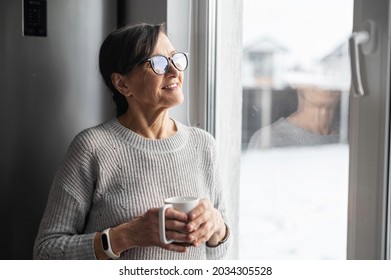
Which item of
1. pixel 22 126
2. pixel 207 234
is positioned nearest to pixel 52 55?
pixel 22 126

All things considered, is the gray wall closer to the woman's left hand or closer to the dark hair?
the dark hair

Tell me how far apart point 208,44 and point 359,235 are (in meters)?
0.61

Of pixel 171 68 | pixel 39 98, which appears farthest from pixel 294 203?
pixel 39 98

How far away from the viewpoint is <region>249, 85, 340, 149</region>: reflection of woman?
1.06 m

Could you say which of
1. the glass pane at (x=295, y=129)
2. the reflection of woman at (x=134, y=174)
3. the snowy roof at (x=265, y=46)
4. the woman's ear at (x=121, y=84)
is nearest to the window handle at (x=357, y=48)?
the glass pane at (x=295, y=129)

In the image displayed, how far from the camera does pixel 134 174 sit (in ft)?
3.45

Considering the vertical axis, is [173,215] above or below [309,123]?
below

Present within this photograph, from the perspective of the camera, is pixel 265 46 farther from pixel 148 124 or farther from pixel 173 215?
pixel 173 215

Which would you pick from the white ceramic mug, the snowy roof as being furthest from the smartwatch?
the snowy roof

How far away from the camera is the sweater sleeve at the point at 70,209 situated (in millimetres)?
1014

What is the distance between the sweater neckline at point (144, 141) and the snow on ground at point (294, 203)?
0.85 ft

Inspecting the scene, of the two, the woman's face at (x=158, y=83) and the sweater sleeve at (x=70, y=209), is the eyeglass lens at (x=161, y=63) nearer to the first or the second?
the woman's face at (x=158, y=83)

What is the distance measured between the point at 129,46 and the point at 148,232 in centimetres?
36

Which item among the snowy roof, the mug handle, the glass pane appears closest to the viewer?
the mug handle
